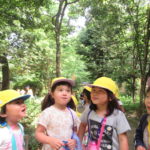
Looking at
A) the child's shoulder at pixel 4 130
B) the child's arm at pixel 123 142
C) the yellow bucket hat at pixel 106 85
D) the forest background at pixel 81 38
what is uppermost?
the forest background at pixel 81 38

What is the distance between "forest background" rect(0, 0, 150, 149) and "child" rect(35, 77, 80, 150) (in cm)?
34

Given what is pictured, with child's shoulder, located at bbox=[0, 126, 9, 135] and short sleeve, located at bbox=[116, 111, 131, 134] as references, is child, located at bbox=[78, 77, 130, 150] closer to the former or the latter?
short sleeve, located at bbox=[116, 111, 131, 134]

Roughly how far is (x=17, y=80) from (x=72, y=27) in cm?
1179

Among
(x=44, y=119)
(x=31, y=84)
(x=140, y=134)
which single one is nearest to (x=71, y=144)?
(x=44, y=119)

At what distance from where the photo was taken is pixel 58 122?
219 cm

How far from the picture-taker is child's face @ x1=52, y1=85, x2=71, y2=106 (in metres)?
2.24

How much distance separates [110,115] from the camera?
7.27 feet

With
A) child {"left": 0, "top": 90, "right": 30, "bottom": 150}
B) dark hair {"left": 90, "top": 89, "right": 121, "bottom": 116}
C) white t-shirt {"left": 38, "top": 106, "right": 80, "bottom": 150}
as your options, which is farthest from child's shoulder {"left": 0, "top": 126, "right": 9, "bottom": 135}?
dark hair {"left": 90, "top": 89, "right": 121, "bottom": 116}

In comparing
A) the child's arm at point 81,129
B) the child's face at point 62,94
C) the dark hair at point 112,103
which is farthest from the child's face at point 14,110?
the dark hair at point 112,103

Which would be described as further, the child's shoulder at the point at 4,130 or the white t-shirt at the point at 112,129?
the white t-shirt at the point at 112,129

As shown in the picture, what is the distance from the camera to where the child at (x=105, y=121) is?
2137 millimetres

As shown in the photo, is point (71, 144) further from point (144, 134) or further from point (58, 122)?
point (144, 134)

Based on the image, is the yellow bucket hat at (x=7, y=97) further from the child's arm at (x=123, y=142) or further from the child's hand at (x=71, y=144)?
the child's arm at (x=123, y=142)

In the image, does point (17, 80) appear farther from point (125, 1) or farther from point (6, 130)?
point (6, 130)
